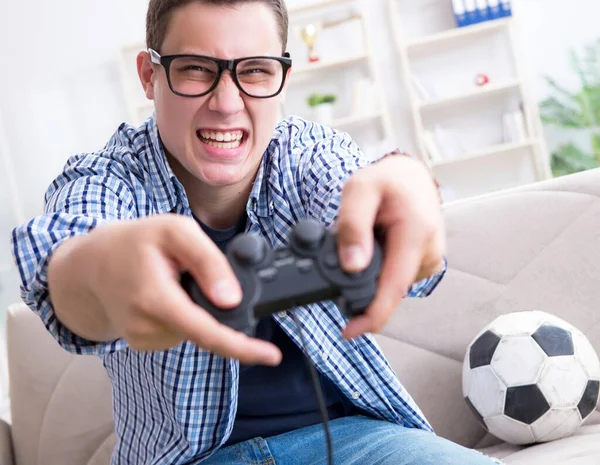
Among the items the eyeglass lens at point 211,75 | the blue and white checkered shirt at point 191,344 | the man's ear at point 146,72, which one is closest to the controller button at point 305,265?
the blue and white checkered shirt at point 191,344

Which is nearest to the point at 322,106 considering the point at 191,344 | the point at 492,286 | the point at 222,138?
the point at 492,286

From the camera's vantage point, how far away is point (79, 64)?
5410 millimetres

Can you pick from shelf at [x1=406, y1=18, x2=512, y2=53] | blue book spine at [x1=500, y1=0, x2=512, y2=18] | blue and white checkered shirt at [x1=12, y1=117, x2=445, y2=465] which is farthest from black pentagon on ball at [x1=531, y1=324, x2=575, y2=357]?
blue book spine at [x1=500, y1=0, x2=512, y2=18]

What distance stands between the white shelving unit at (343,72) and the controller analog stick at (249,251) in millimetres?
4649

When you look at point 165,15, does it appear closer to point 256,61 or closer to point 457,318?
point 256,61

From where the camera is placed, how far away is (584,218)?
→ 1724 millimetres

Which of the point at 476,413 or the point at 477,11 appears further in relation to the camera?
the point at 477,11

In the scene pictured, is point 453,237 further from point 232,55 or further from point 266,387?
point 232,55

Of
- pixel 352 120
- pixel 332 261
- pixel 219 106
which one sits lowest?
pixel 352 120

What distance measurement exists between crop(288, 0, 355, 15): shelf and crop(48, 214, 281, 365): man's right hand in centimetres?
485

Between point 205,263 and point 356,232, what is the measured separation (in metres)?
0.12

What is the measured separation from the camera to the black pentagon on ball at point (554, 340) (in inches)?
60.0

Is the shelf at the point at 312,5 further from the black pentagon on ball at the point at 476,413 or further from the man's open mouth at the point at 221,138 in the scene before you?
the man's open mouth at the point at 221,138

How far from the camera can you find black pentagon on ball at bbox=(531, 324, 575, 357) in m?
1.52
